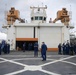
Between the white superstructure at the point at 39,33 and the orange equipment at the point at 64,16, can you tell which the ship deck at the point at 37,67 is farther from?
the orange equipment at the point at 64,16

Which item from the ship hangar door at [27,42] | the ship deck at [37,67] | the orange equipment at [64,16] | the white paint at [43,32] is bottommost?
the ship deck at [37,67]

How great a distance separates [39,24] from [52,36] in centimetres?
283

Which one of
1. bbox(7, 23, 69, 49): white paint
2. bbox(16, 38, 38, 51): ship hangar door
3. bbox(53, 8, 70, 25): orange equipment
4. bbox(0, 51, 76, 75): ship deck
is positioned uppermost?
bbox(53, 8, 70, 25): orange equipment

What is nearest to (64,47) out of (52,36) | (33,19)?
(52,36)

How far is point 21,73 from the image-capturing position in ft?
40.2

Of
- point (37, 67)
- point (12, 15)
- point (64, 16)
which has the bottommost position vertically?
point (37, 67)

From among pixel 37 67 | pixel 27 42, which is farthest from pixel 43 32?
pixel 37 67

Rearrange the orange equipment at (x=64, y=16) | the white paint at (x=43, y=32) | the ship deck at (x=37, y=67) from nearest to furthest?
the ship deck at (x=37, y=67)
the white paint at (x=43, y=32)
the orange equipment at (x=64, y=16)

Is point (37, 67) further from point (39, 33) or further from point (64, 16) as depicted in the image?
point (64, 16)

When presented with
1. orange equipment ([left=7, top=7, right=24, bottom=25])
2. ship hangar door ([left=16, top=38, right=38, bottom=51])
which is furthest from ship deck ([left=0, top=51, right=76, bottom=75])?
orange equipment ([left=7, top=7, right=24, bottom=25])

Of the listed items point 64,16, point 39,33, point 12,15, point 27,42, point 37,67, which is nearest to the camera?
point 37,67

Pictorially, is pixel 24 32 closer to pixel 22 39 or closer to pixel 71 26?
pixel 22 39

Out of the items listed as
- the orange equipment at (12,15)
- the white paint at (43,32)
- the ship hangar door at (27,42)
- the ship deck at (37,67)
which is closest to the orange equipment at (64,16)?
the white paint at (43,32)

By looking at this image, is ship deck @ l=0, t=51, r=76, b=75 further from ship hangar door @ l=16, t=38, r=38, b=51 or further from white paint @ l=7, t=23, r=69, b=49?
white paint @ l=7, t=23, r=69, b=49
